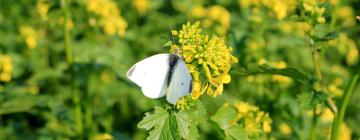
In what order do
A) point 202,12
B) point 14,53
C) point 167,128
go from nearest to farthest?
point 167,128 < point 14,53 < point 202,12

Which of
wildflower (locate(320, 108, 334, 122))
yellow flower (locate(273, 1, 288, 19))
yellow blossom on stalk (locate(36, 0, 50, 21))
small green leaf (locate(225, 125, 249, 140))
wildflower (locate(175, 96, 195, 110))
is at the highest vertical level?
yellow blossom on stalk (locate(36, 0, 50, 21))

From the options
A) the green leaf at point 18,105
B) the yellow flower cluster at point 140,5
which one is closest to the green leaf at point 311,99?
the green leaf at point 18,105

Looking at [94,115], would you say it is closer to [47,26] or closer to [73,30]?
[73,30]

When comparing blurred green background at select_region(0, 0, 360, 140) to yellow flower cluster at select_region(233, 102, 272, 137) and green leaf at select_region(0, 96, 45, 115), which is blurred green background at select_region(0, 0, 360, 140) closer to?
green leaf at select_region(0, 96, 45, 115)

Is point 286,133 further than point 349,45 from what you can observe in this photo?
No

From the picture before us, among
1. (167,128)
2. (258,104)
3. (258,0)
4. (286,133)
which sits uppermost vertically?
(258,0)

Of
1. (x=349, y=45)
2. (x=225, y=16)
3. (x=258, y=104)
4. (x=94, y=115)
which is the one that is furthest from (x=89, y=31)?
(x=349, y=45)

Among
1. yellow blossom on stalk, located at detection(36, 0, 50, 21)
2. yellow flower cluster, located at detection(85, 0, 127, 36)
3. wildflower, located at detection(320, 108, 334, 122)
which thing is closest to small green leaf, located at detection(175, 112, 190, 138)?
yellow blossom on stalk, located at detection(36, 0, 50, 21)
